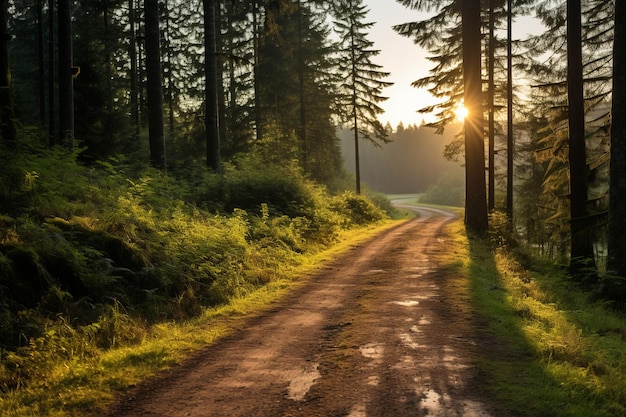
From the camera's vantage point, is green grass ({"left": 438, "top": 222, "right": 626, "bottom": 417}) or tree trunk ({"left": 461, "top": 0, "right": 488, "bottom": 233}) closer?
green grass ({"left": 438, "top": 222, "right": 626, "bottom": 417})

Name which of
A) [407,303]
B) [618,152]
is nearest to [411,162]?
[618,152]

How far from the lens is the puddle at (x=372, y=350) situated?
556 cm

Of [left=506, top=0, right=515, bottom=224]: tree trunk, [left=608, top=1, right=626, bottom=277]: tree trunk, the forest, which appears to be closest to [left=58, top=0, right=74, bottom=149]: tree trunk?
the forest

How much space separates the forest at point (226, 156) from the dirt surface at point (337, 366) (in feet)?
4.97

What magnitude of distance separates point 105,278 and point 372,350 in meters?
4.33

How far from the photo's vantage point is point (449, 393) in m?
4.47

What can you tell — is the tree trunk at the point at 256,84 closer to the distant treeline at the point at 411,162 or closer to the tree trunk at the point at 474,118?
the tree trunk at the point at 474,118

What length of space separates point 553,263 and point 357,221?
1220 centimetres

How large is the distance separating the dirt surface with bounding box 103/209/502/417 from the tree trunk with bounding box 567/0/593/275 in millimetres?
7102

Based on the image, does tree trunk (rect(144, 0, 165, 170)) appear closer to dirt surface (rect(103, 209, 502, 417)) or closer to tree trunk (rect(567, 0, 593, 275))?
dirt surface (rect(103, 209, 502, 417))

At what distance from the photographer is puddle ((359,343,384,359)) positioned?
556 centimetres

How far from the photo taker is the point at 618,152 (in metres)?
9.84

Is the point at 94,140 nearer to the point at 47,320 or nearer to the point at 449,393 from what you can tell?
the point at 47,320

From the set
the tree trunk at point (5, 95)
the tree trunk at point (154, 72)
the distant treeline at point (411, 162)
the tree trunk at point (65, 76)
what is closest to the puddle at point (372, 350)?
the tree trunk at point (5, 95)
